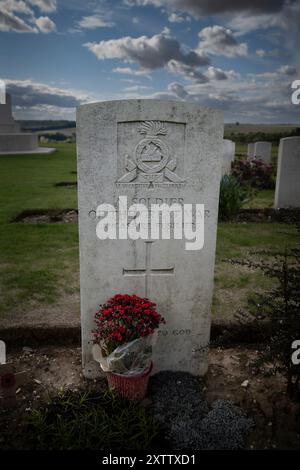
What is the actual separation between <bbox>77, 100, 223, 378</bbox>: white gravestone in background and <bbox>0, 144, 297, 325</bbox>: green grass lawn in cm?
95

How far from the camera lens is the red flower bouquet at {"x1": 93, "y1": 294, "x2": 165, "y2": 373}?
301 centimetres

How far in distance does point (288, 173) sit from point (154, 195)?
7615mm

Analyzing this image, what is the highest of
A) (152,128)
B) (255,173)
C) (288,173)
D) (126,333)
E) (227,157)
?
(152,128)

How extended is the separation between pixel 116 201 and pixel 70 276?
8.98 ft

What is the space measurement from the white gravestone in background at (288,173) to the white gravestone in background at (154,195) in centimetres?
708

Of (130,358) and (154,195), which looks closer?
(130,358)

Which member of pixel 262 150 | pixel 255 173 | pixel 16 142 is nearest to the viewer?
pixel 255 173

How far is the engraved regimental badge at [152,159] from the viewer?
3078 millimetres

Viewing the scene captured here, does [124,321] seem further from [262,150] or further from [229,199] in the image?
[262,150]

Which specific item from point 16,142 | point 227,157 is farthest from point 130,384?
point 16,142

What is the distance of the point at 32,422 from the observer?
112 inches

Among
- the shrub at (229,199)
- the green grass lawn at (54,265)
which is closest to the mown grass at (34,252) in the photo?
the green grass lawn at (54,265)

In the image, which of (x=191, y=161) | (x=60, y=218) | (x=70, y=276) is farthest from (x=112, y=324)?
(x=60, y=218)

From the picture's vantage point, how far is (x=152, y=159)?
3.11 metres
